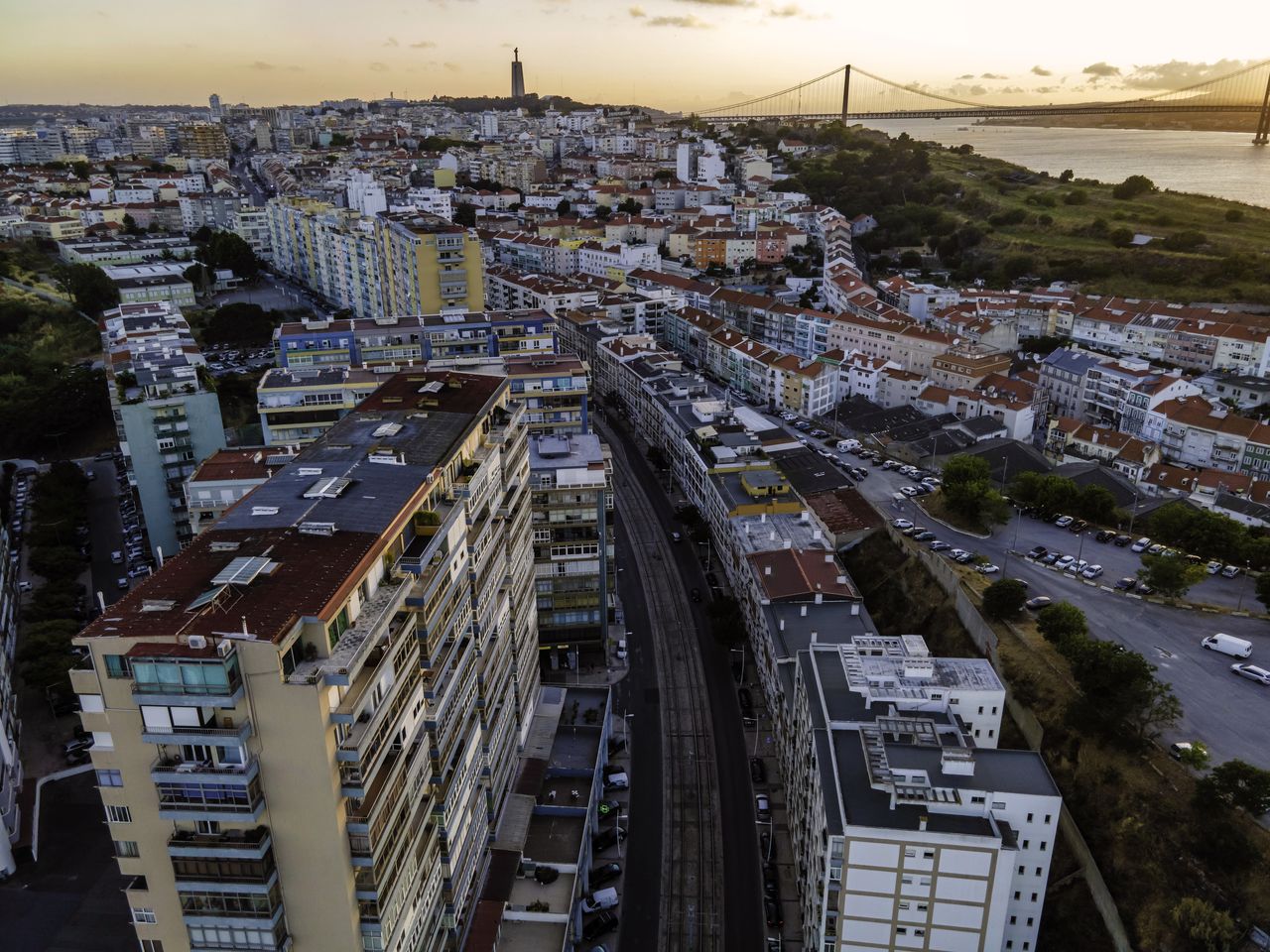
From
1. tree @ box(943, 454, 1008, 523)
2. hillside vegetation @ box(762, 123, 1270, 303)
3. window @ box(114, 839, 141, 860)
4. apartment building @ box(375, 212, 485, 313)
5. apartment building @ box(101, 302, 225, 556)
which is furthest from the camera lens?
hillside vegetation @ box(762, 123, 1270, 303)

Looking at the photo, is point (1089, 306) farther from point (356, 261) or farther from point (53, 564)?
point (53, 564)

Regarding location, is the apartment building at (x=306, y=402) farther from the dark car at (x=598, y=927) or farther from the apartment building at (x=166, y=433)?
the dark car at (x=598, y=927)

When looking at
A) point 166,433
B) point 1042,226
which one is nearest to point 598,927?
point 166,433

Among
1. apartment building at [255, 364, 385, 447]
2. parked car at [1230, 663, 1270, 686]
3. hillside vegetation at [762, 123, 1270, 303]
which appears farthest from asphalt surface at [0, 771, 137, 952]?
hillside vegetation at [762, 123, 1270, 303]

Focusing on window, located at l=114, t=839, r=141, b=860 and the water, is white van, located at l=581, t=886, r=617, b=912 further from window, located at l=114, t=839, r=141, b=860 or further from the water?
the water

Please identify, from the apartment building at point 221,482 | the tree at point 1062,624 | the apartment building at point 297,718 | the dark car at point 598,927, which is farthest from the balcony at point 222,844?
the tree at point 1062,624

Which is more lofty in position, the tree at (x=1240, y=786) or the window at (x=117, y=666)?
the window at (x=117, y=666)
